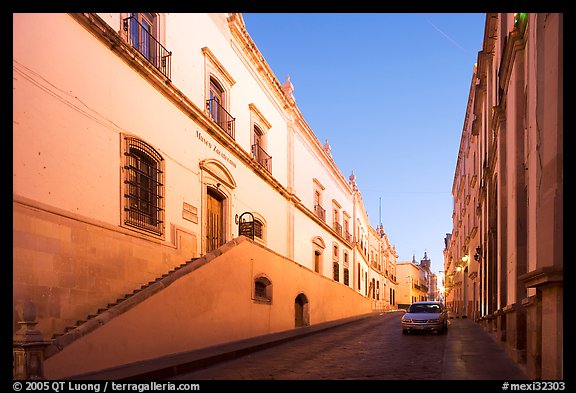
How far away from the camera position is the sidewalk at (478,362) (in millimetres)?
9852

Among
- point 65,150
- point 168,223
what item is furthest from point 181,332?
point 65,150

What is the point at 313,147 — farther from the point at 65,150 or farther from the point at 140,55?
the point at 65,150

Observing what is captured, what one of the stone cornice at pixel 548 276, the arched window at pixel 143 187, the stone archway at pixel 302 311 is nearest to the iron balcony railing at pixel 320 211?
the stone archway at pixel 302 311

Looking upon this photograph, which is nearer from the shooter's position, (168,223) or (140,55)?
(140,55)

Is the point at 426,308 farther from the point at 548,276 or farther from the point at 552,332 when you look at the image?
the point at 548,276

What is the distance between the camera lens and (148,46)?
15.2 metres

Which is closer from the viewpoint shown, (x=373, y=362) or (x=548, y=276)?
(x=548, y=276)

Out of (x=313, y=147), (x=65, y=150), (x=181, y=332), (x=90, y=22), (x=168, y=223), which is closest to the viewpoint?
(x=65, y=150)

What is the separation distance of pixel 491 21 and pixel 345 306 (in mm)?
20952

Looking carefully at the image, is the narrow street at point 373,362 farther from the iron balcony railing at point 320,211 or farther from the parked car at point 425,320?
the iron balcony railing at point 320,211

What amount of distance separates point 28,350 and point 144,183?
21.8 feet

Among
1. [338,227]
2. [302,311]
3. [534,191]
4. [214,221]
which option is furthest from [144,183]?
[338,227]

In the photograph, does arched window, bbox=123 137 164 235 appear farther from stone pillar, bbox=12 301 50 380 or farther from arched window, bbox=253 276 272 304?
arched window, bbox=253 276 272 304

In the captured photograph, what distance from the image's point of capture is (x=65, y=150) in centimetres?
1089
